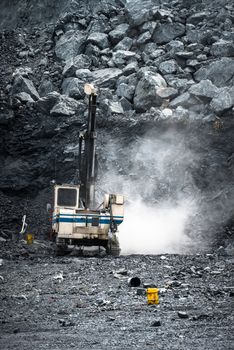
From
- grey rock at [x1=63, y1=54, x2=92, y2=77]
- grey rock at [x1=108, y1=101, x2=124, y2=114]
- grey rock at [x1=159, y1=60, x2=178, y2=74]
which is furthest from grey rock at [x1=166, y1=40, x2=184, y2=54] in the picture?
grey rock at [x1=108, y1=101, x2=124, y2=114]

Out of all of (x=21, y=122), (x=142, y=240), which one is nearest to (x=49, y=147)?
(x=21, y=122)

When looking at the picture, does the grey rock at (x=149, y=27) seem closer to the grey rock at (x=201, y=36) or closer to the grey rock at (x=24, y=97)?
the grey rock at (x=201, y=36)

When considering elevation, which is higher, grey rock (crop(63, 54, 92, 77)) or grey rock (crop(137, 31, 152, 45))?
grey rock (crop(137, 31, 152, 45))

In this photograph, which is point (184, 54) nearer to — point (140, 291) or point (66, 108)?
point (66, 108)

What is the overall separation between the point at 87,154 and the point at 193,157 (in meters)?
8.67

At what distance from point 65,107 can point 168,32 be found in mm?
8009

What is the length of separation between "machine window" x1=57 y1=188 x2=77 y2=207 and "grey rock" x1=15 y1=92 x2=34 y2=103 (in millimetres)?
12340

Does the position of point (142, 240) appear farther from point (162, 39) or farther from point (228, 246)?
point (162, 39)

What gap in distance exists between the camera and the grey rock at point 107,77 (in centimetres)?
2766

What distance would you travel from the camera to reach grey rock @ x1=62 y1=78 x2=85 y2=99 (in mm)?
27484

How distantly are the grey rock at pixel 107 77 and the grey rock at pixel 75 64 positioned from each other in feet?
3.74

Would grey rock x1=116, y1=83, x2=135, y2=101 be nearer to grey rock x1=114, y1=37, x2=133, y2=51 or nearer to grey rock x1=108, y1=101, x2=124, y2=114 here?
grey rock x1=108, y1=101, x2=124, y2=114

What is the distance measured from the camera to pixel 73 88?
2756 cm

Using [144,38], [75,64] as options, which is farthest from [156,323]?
[144,38]
